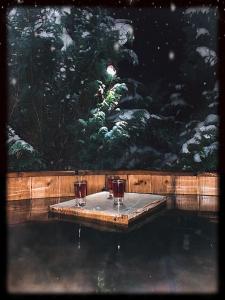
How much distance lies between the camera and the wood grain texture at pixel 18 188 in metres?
3.18

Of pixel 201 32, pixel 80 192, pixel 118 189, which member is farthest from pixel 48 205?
pixel 201 32

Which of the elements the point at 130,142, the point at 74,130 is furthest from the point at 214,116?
the point at 74,130

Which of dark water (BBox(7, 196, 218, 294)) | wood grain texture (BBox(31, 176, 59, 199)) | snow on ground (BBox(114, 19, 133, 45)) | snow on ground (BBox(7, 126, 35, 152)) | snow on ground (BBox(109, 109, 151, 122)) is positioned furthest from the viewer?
snow on ground (BBox(114, 19, 133, 45))

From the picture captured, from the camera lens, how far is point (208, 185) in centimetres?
336

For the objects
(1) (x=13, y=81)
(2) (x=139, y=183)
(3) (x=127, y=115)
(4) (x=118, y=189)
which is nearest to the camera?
(4) (x=118, y=189)

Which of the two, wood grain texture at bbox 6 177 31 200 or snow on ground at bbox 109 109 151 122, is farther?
snow on ground at bbox 109 109 151 122

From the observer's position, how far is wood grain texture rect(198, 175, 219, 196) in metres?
3.35

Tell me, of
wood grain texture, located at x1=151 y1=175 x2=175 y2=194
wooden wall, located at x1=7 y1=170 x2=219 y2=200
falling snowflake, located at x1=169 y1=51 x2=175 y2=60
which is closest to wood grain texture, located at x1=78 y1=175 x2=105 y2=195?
wooden wall, located at x1=7 y1=170 x2=219 y2=200

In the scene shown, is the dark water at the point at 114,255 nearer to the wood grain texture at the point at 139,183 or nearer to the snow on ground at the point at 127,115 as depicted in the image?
the wood grain texture at the point at 139,183

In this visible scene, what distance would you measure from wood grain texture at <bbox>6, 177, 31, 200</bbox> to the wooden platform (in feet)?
2.41

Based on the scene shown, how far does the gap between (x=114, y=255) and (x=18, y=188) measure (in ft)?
5.94

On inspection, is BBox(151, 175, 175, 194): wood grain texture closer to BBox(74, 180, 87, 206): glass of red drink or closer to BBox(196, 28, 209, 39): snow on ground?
BBox(74, 180, 87, 206): glass of red drink

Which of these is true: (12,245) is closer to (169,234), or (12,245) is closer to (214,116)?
(169,234)

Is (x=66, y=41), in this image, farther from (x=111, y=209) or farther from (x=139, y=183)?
(x=111, y=209)
